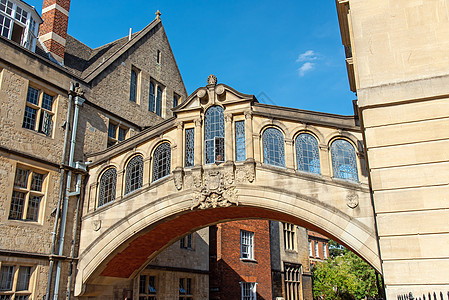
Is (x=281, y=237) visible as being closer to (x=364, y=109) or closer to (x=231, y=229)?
(x=231, y=229)

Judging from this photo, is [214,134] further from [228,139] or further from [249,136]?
[249,136]

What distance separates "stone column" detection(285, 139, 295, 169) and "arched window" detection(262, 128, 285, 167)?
18 centimetres

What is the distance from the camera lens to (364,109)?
28.8 feet

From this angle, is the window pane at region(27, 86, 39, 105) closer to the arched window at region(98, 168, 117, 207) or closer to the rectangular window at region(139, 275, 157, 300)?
the arched window at region(98, 168, 117, 207)

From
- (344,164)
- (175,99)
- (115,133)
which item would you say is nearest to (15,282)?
(115,133)

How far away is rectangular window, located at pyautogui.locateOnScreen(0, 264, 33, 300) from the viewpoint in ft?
43.4

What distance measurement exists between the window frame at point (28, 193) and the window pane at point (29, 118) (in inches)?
57.4

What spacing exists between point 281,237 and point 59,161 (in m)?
19.8

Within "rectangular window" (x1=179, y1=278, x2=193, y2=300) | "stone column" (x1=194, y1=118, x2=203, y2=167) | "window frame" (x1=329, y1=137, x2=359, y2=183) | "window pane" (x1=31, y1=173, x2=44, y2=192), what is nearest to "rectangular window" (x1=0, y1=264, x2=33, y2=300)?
"window pane" (x1=31, y1=173, x2=44, y2=192)

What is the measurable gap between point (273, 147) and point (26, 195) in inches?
334

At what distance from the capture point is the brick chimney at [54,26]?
687 inches

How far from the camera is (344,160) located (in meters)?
12.9

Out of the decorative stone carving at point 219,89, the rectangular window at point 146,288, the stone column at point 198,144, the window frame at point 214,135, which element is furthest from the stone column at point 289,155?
the rectangular window at point 146,288

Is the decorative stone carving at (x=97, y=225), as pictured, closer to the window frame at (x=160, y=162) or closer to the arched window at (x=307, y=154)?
the window frame at (x=160, y=162)
